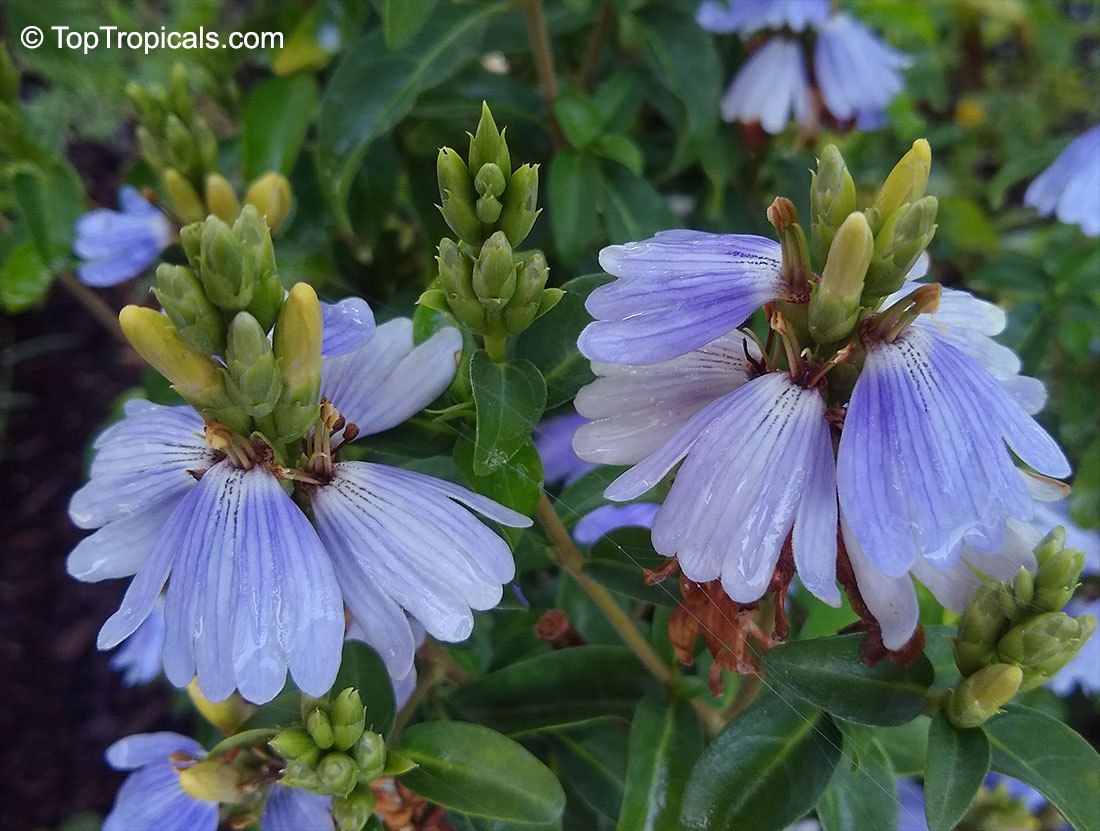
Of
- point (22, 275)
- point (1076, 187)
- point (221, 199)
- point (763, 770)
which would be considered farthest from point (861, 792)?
point (22, 275)

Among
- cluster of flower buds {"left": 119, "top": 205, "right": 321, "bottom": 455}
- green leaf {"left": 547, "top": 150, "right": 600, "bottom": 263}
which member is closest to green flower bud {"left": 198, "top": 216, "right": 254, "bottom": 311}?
cluster of flower buds {"left": 119, "top": 205, "right": 321, "bottom": 455}

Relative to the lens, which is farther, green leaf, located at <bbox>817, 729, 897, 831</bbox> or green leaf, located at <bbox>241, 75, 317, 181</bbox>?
green leaf, located at <bbox>241, 75, 317, 181</bbox>

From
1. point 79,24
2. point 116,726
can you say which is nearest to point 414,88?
point 79,24

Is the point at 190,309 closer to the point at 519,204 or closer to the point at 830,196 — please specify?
the point at 519,204

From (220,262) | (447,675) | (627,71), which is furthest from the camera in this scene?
(627,71)

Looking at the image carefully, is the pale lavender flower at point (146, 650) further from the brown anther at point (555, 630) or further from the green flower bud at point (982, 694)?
the green flower bud at point (982, 694)

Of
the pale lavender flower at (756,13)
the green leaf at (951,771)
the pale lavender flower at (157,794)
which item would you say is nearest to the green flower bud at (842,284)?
the green leaf at (951,771)

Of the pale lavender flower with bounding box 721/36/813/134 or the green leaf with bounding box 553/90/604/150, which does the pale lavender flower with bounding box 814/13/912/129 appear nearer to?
the pale lavender flower with bounding box 721/36/813/134

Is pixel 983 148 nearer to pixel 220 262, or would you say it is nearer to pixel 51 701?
pixel 220 262
